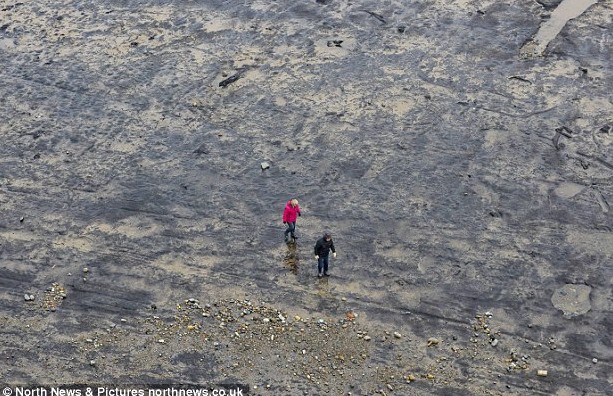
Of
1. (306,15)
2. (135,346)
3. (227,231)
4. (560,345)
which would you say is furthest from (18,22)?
(560,345)

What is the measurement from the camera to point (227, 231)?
53.2 feet

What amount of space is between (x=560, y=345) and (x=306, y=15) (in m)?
12.1

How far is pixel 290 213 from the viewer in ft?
50.9

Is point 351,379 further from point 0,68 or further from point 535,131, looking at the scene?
point 0,68

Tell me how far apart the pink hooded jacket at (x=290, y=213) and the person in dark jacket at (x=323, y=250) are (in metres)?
0.80

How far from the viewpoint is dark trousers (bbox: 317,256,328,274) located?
14.9 meters

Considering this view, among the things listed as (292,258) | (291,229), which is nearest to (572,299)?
(292,258)

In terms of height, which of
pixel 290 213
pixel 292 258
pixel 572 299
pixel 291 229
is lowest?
pixel 572 299

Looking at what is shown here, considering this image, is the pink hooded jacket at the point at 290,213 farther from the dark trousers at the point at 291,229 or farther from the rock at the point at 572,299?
the rock at the point at 572,299

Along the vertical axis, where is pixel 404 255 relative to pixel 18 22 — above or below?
below

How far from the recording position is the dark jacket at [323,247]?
1473 centimetres

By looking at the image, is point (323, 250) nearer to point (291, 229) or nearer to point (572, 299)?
point (291, 229)

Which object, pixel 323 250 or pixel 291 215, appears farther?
pixel 291 215

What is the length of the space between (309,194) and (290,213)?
157 centimetres
